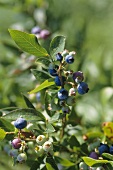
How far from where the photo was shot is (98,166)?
1182 millimetres

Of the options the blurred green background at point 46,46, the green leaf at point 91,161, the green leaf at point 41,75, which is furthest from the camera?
the blurred green background at point 46,46

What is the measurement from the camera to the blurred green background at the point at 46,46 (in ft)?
6.20

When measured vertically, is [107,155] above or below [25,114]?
below

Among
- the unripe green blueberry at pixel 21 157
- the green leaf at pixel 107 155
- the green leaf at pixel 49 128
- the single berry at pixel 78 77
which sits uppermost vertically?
the single berry at pixel 78 77

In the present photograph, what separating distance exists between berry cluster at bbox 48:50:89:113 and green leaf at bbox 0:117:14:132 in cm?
15

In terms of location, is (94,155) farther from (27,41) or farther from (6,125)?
(27,41)

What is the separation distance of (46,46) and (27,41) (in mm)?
734

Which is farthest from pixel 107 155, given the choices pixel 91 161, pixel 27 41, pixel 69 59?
pixel 27 41

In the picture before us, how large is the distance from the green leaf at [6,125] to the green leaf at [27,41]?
0.21 meters

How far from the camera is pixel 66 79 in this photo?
124 centimetres

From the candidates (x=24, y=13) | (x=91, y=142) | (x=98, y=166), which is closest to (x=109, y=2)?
(x=24, y=13)

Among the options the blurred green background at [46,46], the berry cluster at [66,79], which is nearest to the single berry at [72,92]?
the berry cluster at [66,79]

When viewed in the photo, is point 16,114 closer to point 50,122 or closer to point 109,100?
point 50,122

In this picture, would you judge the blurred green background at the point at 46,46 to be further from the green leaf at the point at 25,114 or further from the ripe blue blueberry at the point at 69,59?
the ripe blue blueberry at the point at 69,59
